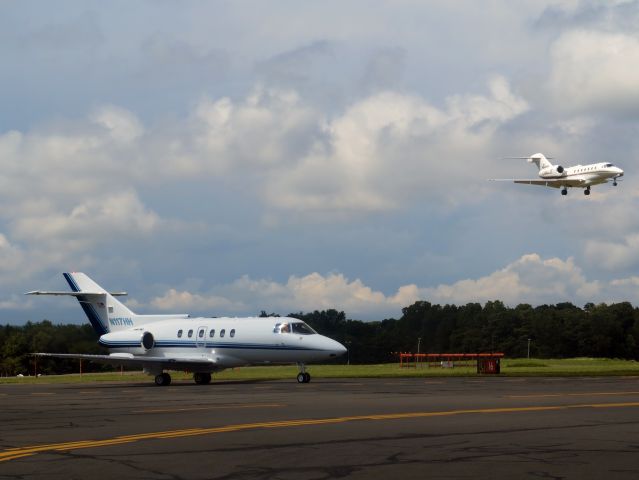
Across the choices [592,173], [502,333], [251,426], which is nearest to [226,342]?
[251,426]

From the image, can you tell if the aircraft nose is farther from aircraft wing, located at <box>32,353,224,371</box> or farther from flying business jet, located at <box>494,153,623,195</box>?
flying business jet, located at <box>494,153,623,195</box>

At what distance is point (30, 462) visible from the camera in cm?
1328

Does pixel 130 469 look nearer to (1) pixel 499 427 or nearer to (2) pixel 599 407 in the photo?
(1) pixel 499 427

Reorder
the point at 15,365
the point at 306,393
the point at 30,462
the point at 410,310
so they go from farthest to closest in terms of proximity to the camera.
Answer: the point at 410,310 → the point at 15,365 → the point at 306,393 → the point at 30,462

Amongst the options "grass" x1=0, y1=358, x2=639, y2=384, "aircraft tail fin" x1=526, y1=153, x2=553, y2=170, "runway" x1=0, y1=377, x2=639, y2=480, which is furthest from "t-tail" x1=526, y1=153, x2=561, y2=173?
"runway" x1=0, y1=377, x2=639, y2=480

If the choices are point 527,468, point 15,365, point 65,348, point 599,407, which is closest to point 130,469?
point 527,468

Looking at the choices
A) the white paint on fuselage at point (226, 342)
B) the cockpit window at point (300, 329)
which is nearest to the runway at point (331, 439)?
the white paint on fuselage at point (226, 342)

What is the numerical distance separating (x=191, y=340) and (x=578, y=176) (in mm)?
41457

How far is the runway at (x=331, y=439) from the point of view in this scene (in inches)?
481

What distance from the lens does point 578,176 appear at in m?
77.0

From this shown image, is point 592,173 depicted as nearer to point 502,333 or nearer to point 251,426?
point 251,426

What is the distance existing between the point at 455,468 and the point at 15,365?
9410 centimetres

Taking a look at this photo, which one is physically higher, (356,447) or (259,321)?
(259,321)

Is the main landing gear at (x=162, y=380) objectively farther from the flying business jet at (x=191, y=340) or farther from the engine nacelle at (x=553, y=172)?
the engine nacelle at (x=553, y=172)
